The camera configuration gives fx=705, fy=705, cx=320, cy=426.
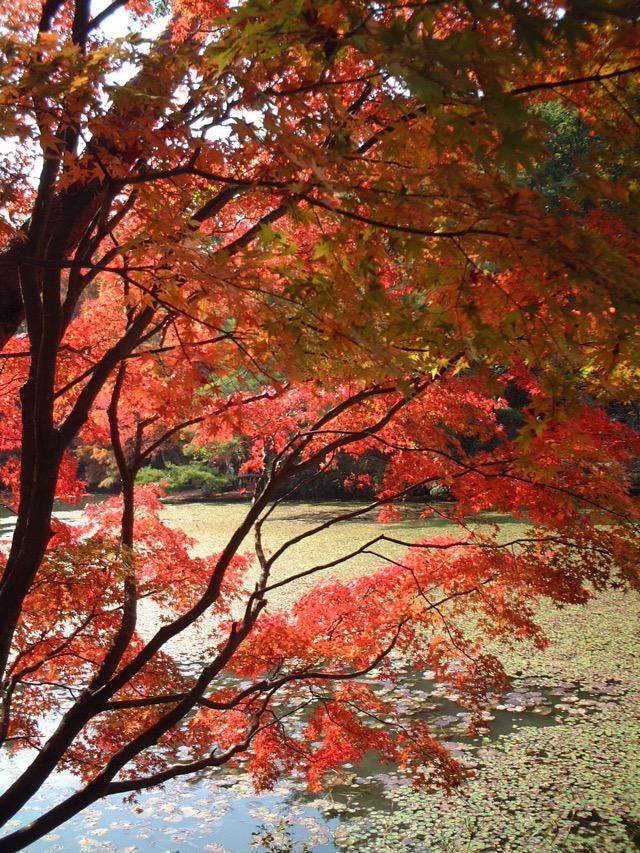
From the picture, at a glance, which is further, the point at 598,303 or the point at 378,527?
the point at 378,527

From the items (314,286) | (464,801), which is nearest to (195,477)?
(464,801)

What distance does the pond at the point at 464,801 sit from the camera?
3498 mm

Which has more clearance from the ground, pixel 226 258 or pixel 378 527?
pixel 226 258

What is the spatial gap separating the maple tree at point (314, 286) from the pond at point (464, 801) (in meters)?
0.39

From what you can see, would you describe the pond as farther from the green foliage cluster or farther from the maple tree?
the green foliage cluster

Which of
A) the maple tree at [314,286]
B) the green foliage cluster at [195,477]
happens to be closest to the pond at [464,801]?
the maple tree at [314,286]

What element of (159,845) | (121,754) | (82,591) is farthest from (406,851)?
(82,591)

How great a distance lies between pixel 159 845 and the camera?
364 cm

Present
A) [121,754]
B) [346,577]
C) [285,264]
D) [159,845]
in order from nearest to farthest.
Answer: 1. [285,264]
2. [121,754]
3. [159,845]
4. [346,577]

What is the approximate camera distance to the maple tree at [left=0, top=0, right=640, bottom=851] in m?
1.13

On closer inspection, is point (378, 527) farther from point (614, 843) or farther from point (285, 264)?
point (285, 264)

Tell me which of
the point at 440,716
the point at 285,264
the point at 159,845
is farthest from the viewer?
the point at 440,716

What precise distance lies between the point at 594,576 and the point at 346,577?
4707 millimetres

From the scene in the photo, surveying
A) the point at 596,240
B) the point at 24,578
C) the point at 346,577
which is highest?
the point at 596,240
